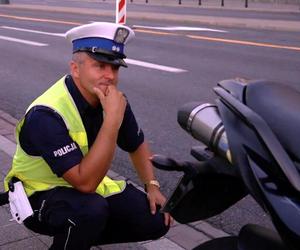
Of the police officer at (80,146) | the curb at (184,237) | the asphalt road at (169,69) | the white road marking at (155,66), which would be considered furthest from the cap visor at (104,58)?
the white road marking at (155,66)

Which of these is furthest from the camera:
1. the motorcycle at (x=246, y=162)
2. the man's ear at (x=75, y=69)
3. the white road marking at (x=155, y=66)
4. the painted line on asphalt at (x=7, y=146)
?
the white road marking at (x=155, y=66)

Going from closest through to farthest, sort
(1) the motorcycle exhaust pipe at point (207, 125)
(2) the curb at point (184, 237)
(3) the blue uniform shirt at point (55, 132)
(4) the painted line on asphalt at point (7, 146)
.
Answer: (1) the motorcycle exhaust pipe at point (207, 125)
(3) the blue uniform shirt at point (55, 132)
(2) the curb at point (184, 237)
(4) the painted line on asphalt at point (7, 146)

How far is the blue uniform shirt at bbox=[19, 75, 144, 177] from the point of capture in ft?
9.00

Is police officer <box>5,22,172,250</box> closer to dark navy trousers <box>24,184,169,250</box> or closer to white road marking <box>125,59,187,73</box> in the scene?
dark navy trousers <box>24,184,169,250</box>

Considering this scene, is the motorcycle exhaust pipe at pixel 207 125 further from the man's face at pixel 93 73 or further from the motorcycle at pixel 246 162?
the man's face at pixel 93 73

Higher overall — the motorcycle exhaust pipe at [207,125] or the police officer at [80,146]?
the motorcycle exhaust pipe at [207,125]

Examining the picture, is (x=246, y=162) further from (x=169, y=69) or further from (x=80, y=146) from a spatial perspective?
(x=169, y=69)

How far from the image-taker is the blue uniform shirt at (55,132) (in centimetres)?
274

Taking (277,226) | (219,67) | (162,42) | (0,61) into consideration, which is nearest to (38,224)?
(277,226)

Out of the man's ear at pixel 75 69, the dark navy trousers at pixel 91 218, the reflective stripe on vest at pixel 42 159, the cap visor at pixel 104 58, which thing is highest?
the cap visor at pixel 104 58

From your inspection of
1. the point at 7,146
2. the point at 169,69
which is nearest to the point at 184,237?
the point at 7,146

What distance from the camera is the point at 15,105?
25.8 ft

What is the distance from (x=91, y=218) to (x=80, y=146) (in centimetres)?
33

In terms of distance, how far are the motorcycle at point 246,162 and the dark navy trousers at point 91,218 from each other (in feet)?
2.34
